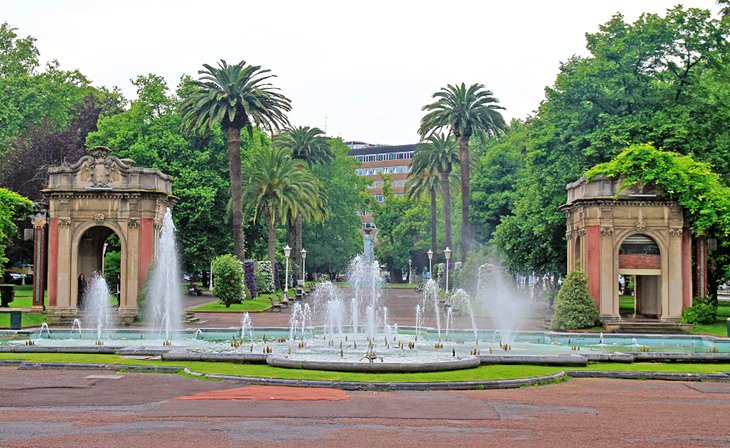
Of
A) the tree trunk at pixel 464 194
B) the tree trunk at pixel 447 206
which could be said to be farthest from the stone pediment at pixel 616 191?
the tree trunk at pixel 447 206

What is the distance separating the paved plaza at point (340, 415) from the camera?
13.9 meters

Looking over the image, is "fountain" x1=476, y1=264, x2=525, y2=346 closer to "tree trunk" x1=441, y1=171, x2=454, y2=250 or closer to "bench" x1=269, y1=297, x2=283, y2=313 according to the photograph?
"bench" x1=269, y1=297, x2=283, y2=313

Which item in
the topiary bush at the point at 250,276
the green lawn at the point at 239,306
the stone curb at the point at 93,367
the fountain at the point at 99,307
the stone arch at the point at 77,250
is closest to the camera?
the stone curb at the point at 93,367

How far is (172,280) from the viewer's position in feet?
132

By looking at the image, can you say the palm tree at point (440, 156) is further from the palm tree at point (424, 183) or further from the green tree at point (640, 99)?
the green tree at point (640, 99)

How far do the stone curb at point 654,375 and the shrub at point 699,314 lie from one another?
54.2 feet

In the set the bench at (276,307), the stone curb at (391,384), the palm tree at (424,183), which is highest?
the palm tree at (424,183)

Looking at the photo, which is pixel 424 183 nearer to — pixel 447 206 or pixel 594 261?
pixel 447 206

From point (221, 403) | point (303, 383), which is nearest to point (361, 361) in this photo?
point (303, 383)

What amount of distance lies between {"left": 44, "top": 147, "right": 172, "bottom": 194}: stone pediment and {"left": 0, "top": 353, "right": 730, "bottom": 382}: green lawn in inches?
627

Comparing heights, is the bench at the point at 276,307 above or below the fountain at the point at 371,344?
above

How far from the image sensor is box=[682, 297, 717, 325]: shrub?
1513 inches

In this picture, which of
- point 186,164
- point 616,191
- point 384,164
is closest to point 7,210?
point 186,164

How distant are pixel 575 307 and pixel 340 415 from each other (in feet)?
79.7
